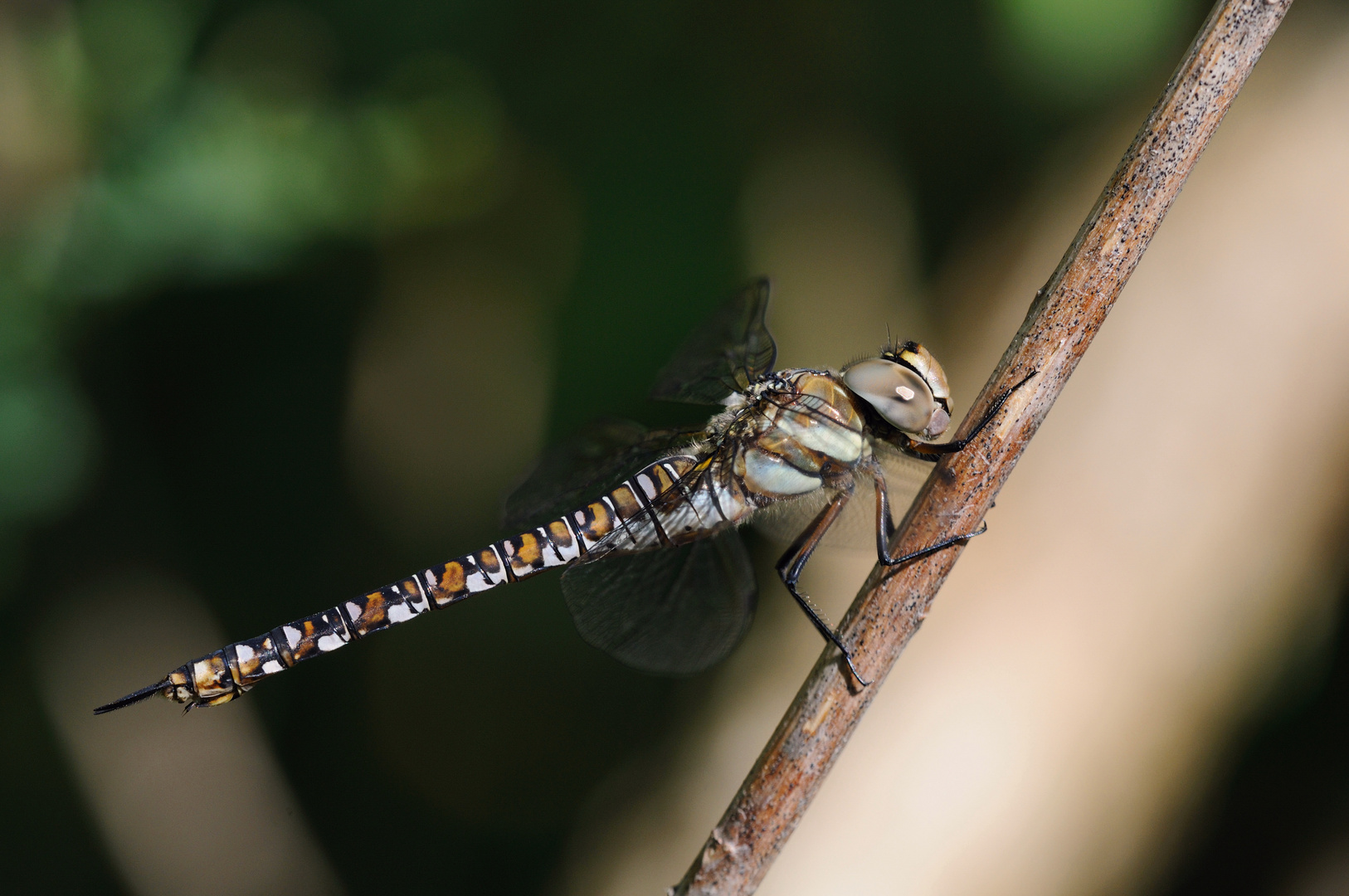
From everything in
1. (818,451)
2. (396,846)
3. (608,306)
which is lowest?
(396,846)

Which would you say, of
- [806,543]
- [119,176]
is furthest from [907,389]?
[119,176]

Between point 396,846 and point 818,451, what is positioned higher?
point 818,451

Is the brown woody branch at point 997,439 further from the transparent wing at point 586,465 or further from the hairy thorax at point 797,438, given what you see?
the transparent wing at point 586,465

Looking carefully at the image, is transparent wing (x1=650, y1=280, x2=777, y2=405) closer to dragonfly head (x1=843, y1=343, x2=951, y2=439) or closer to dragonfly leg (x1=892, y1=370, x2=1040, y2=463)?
dragonfly head (x1=843, y1=343, x2=951, y2=439)

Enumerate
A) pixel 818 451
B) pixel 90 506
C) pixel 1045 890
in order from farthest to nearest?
pixel 90 506 → pixel 1045 890 → pixel 818 451

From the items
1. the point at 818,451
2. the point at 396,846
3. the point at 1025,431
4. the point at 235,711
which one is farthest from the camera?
the point at 396,846

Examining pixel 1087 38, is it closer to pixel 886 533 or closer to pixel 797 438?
pixel 797 438

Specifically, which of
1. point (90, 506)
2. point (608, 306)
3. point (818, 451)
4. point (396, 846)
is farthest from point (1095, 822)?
point (90, 506)

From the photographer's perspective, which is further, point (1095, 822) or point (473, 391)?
point (473, 391)

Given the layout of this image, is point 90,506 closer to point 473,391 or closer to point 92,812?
point 92,812
